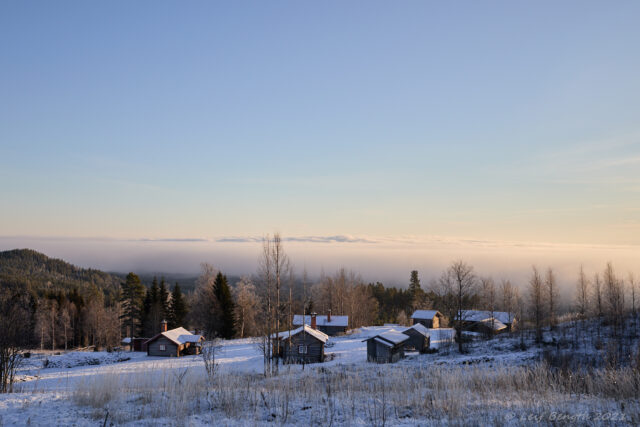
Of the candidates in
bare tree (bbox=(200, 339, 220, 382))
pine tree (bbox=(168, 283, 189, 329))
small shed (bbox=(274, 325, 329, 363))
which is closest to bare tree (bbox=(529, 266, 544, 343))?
small shed (bbox=(274, 325, 329, 363))

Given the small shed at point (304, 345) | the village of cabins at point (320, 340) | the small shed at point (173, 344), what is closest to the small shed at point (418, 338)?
the village of cabins at point (320, 340)

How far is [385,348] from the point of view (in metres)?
41.8

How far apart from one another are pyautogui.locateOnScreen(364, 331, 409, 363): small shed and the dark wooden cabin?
22.2 meters

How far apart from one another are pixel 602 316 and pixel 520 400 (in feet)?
173

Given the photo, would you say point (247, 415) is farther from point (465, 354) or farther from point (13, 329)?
point (465, 354)

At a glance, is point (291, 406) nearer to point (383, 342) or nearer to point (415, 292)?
point (383, 342)

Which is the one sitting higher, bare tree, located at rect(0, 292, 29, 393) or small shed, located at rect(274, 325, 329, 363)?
bare tree, located at rect(0, 292, 29, 393)

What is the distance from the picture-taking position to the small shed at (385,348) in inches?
Answer: 1622

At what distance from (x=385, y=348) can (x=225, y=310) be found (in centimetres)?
3191

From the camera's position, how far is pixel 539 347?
37.2 meters

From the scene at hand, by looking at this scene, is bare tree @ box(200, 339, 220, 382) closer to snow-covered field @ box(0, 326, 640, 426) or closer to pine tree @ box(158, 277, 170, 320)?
snow-covered field @ box(0, 326, 640, 426)

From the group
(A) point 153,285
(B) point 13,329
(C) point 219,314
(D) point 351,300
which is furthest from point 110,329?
(B) point 13,329

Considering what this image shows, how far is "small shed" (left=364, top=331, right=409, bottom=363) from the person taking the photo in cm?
4119

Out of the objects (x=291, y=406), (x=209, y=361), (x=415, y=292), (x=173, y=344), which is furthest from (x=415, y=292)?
(x=291, y=406)
